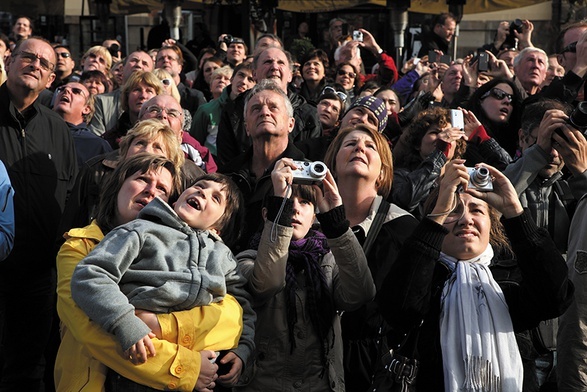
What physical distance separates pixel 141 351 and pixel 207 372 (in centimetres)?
35

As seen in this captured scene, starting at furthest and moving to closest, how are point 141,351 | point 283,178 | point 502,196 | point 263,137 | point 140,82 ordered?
point 140,82 < point 263,137 < point 283,178 < point 502,196 < point 141,351

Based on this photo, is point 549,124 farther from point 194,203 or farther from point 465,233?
point 194,203

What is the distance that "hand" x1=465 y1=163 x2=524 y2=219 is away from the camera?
4.26 m

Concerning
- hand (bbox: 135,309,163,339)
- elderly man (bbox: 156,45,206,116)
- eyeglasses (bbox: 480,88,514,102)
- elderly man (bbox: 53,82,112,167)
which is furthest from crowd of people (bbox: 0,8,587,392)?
elderly man (bbox: 156,45,206,116)

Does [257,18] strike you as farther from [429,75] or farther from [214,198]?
[214,198]

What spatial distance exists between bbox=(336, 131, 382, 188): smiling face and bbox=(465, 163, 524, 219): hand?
908 mm

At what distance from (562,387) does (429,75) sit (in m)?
4.87

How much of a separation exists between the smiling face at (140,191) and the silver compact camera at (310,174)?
0.65 meters

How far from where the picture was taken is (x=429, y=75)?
9312 millimetres

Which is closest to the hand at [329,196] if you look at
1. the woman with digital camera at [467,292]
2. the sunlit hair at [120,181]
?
the woman with digital camera at [467,292]

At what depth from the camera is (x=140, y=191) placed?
15.4 feet

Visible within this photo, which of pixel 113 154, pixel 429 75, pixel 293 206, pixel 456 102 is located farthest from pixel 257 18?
pixel 293 206

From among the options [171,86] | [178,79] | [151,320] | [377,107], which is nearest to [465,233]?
[151,320]

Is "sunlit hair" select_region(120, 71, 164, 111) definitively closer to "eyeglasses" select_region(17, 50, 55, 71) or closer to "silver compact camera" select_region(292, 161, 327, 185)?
"eyeglasses" select_region(17, 50, 55, 71)
